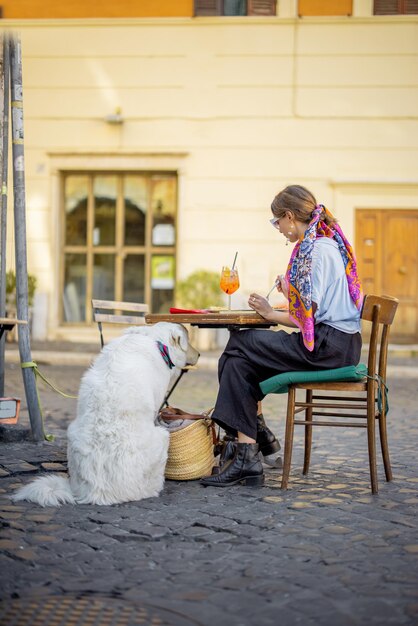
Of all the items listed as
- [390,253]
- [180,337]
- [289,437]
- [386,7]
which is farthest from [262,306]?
[386,7]

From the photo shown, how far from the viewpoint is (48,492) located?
4.33 m

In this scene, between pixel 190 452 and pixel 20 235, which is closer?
pixel 190 452

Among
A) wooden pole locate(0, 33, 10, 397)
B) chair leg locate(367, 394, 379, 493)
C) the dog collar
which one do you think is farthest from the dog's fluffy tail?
wooden pole locate(0, 33, 10, 397)

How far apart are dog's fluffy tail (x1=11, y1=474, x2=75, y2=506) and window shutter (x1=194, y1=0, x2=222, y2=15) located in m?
12.2

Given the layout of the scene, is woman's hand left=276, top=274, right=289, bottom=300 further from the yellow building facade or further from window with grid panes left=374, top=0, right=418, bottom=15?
window with grid panes left=374, top=0, right=418, bottom=15

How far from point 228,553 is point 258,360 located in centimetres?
148

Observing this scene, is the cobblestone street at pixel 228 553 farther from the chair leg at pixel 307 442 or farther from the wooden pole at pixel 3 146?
the wooden pole at pixel 3 146

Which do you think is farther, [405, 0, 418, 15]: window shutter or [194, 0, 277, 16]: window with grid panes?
[194, 0, 277, 16]: window with grid panes

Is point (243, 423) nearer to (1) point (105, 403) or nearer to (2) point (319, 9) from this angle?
(1) point (105, 403)

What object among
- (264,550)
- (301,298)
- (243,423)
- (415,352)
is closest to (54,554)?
(264,550)

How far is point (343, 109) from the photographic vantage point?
14922 mm

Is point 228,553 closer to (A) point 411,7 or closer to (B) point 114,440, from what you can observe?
(B) point 114,440

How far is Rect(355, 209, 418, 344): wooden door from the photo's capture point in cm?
1495

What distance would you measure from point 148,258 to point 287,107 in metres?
3.53
